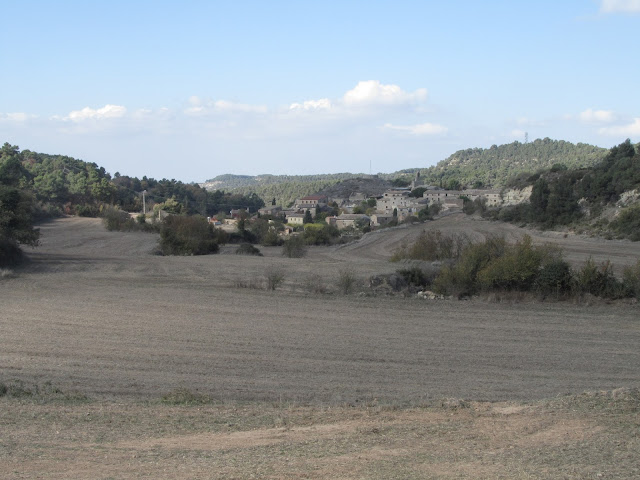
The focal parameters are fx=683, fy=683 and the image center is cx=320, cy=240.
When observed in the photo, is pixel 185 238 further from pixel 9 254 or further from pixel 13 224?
pixel 9 254

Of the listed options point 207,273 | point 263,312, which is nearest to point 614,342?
point 263,312

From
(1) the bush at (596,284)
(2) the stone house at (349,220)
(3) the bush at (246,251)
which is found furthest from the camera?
(2) the stone house at (349,220)

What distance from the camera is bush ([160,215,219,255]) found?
4975 cm

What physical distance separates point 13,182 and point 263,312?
35.9 metres

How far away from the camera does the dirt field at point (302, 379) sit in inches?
335

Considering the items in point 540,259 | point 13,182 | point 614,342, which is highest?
point 13,182

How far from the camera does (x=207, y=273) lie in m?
35.3

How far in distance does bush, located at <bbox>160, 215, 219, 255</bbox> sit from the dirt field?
15.3 meters

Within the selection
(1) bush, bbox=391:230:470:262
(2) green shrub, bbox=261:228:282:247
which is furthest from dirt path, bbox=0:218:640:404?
(2) green shrub, bbox=261:228:282:247

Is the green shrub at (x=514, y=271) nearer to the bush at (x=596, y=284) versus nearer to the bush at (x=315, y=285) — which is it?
the bush at (x=596, y=284)

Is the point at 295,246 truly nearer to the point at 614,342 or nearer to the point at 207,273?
the point at 207,273

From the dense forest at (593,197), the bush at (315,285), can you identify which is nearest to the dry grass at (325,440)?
the bush at (315,285)

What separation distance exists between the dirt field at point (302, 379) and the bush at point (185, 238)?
50.2ft

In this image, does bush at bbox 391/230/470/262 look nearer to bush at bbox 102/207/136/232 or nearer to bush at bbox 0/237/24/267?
bush at bbox 0/237/24/267
